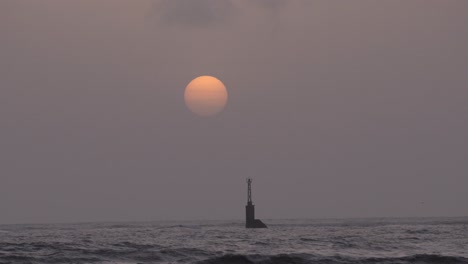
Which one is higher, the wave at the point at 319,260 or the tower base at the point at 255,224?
the tower base at the point at 255,224

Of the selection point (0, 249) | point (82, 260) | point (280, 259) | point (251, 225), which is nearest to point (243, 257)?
point (280, 259)

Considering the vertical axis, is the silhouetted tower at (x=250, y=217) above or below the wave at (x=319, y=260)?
above

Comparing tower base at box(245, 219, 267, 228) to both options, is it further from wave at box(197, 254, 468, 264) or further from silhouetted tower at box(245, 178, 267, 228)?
wave at box(197, 254, 468, 264)

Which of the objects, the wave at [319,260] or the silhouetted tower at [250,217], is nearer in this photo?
the wave at [319,260]

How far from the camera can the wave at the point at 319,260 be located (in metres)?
41.0

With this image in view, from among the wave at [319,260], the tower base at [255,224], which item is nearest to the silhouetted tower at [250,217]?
the tower base at [255,224]

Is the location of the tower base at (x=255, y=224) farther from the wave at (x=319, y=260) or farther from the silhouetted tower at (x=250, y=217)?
the wave at (x=319, y=260)

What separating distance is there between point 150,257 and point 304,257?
972 cm

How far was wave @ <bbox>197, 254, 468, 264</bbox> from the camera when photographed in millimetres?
A: 41031

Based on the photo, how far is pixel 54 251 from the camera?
4650cm

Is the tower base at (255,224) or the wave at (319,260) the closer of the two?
the wave at (319,260)

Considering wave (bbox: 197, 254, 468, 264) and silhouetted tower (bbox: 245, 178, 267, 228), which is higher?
silhouetted tower (bbox: 245, 178, 267, 228)

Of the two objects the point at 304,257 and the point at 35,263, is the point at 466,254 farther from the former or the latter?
the point at 35,263

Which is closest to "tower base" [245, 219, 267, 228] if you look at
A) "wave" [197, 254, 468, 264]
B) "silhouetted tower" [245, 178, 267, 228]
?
"silhouetted tower" [245, 178, 267, 228]
